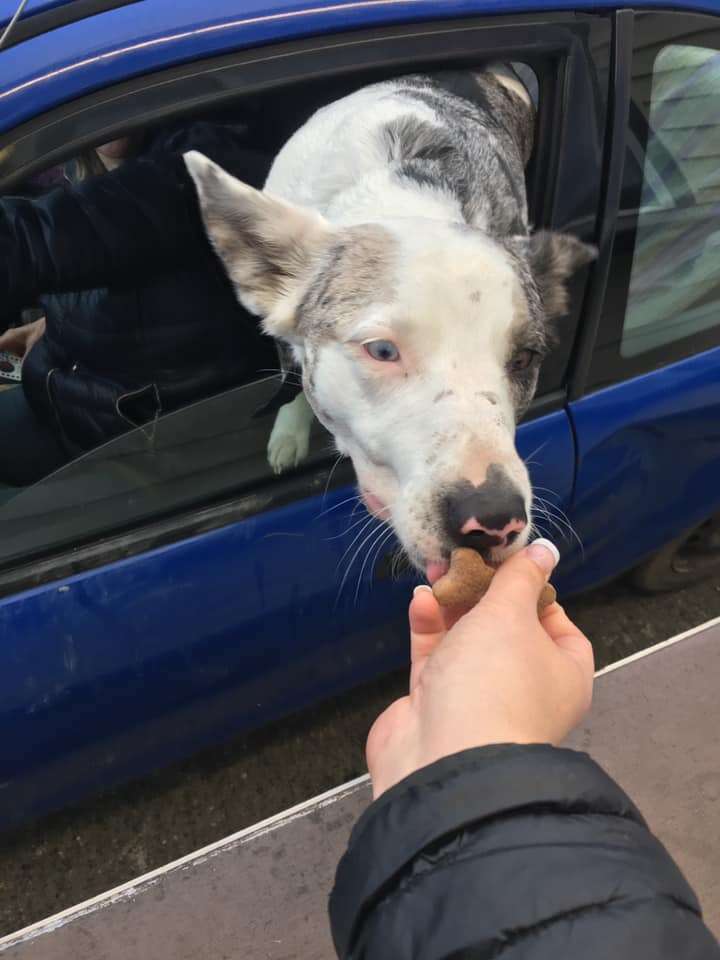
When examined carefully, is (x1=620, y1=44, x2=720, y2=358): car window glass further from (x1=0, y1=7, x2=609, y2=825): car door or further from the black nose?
the black nose

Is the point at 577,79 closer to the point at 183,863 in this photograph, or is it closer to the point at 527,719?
the point at 527,719

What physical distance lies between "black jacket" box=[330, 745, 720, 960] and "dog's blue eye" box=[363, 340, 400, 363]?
914 millimetres

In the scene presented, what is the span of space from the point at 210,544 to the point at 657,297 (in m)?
1.40

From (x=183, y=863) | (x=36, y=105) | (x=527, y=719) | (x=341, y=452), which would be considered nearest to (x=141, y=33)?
(x=36, y=105)

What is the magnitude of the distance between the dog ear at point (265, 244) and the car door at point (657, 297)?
770 millimetres

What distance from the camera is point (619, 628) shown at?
10.5ft

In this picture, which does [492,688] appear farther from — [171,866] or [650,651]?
[650,651]

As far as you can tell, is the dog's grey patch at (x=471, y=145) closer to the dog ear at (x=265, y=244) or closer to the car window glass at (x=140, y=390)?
the car window glass at (x=140, y=390)

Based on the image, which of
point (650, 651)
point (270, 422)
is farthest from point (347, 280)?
point (650, 651)

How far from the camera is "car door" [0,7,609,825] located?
5.45ft

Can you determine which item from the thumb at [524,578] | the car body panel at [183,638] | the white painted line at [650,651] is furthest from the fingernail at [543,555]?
the white painted line at [650,651]

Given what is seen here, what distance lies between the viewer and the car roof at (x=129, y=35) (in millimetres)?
1333

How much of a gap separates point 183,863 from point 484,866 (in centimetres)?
147

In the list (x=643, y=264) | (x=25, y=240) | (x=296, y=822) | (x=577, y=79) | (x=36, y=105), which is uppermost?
(x=36, y=105)
